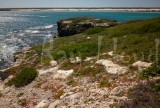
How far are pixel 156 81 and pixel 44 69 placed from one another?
10289mm

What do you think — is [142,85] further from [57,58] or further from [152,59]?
[57,58]

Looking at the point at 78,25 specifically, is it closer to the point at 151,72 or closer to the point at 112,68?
the point at 112,68

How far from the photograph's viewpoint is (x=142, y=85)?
45.3 ft

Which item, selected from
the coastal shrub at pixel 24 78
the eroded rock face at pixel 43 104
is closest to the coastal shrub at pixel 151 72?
the eroded rock face at pixel 43 104

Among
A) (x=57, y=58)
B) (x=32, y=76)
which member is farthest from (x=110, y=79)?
(x=57, y=58)

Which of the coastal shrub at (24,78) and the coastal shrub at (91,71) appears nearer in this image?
the coastal shrub at (91,71)

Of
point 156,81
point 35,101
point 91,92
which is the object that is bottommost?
point 35,101

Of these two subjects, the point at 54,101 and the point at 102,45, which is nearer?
the point at 54,101

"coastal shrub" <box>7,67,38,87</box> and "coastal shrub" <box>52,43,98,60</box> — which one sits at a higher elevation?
"coastal shrub" <box>52,43,98,60</box>

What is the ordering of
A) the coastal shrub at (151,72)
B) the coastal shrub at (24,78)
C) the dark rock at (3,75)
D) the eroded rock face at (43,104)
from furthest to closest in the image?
the dark rock at (3,75)
the coastal shrub at (24,78)
the coastal shrub at (151,72)
the eroded rock face at (43,104)

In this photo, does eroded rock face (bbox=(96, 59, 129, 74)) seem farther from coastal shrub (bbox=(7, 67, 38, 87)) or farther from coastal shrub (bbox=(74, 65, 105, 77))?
coastal shrub (bbox=(7, 67, 38, 87))

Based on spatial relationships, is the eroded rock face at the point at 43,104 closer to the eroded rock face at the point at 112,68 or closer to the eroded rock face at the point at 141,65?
the eroded rock face at the point at 112,68

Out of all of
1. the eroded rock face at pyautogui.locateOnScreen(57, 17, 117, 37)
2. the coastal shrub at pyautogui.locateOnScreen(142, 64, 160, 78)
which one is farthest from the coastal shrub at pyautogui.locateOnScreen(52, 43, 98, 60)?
the eroded rock face at pyautogui.locateOnScreen(57, 17, 117, 37)

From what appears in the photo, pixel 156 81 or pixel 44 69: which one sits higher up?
pixel 156 81
